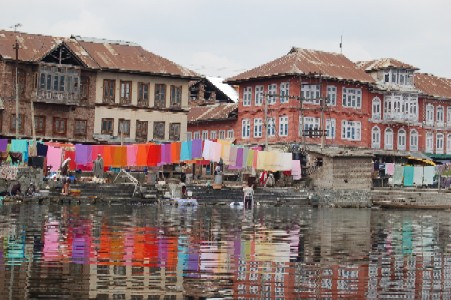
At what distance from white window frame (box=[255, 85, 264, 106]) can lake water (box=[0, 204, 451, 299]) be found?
5680 cm

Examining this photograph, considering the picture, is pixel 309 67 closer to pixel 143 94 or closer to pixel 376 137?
pixel 376 137

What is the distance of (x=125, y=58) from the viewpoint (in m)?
75.3

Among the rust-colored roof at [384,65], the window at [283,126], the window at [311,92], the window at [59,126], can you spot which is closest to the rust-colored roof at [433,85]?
the rust-colored roof at [384,65]

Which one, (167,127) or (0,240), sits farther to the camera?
(167,127)

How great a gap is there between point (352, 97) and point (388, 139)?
21.0 ft

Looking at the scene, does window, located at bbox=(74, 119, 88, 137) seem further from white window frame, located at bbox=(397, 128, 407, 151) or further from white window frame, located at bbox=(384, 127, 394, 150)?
white window frame, located at bbox=(397, 128, 407, 151)

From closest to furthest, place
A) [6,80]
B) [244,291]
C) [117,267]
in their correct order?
1. [244,291]
2. [117,267]
3. [6,80]

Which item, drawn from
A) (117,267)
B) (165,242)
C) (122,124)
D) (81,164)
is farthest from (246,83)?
(117,267)

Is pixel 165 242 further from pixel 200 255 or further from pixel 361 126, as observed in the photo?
pixel 361 126

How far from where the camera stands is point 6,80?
68625 millimetres

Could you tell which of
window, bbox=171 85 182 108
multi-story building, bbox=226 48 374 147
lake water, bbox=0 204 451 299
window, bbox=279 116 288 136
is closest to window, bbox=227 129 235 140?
multi-story building, bbox=226 48 374 147

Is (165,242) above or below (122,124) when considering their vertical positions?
below

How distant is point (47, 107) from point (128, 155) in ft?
39.2

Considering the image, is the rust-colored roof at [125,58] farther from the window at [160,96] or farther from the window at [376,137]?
the window at [376,137]
